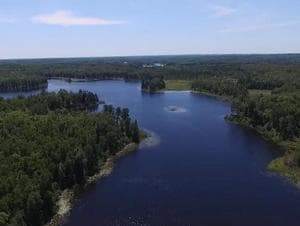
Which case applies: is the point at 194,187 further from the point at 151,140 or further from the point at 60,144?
the point at 151,140

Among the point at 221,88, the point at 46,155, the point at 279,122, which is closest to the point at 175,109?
the point at 221,88

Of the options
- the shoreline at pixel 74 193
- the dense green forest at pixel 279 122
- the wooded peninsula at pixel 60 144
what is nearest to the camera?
the wooded peninsula at pixel 60 144

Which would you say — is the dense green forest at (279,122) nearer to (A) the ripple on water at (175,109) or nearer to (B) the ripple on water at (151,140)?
(A) the ripple on water at (175,109)

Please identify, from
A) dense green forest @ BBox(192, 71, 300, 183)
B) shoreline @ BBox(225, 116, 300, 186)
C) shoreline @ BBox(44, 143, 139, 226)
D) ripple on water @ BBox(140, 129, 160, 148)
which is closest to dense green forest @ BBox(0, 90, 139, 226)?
shoreline @ BBox(44, 143, 139, 226)

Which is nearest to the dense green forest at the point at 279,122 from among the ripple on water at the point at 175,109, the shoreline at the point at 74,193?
the ripple on water at the point at 175,109

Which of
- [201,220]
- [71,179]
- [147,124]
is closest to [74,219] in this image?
[71,179]

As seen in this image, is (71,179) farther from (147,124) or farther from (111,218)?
(147,124)
